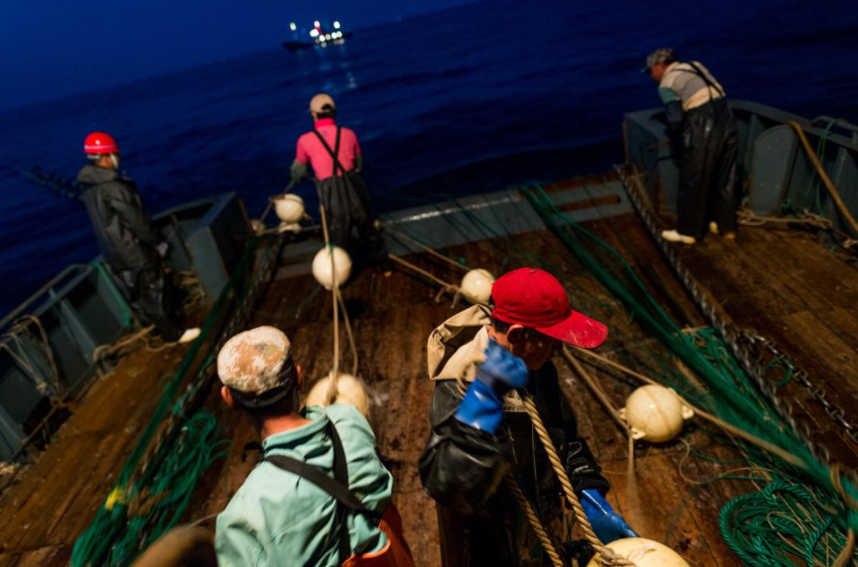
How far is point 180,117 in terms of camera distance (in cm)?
5634

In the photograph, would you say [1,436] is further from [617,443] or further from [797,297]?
[797,297]

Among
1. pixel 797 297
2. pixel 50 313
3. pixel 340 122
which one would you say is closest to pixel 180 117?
pixel 340 122

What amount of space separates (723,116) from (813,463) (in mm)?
3924

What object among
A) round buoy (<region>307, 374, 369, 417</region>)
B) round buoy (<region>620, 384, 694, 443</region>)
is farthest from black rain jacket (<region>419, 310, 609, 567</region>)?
round buoy (<region>307, 374, 369, 417</region>)

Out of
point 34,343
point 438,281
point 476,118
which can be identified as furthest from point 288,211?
point 476,118

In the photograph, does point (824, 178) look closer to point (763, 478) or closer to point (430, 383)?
point (763, 478)

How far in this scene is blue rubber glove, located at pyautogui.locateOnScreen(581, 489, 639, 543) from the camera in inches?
94.2

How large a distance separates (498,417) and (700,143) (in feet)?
16.5

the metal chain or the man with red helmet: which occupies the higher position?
the man with red helmet

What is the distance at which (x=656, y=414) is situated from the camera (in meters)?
3.50

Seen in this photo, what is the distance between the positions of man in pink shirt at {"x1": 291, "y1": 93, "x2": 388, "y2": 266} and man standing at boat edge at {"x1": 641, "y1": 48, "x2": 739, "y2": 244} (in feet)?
11.7

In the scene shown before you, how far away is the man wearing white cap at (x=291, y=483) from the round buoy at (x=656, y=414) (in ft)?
7.48

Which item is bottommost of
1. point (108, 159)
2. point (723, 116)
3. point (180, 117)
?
point (180, 117)

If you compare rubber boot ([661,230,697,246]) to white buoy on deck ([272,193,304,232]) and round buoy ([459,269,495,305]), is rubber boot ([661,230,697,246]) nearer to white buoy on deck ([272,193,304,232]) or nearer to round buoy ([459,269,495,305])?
round buoy ([459,269,495,305])
